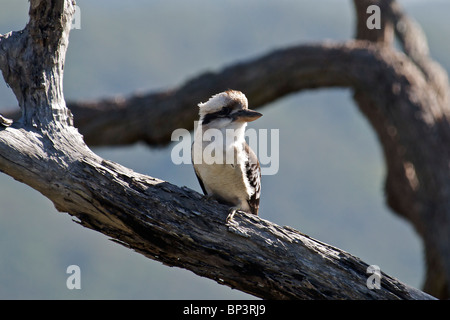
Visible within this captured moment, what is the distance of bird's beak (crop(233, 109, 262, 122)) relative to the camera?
3697mm

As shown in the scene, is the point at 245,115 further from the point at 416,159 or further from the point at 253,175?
the point at 416,159

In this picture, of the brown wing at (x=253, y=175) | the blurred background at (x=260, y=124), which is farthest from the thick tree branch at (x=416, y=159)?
the blurred background at (x=260, y=124)

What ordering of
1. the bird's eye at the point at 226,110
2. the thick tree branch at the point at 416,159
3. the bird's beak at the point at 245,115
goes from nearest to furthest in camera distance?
the bird's beak at the point at 245,115, the bird's eye at the point at 226,110, the thick tree branch at the point at 416,159

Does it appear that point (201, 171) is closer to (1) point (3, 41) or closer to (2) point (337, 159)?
(1) point (3, 41)

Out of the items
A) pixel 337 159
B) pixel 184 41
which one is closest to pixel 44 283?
pixel 337 159

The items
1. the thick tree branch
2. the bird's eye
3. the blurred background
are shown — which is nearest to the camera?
the bird's eye

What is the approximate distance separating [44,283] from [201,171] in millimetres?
36752

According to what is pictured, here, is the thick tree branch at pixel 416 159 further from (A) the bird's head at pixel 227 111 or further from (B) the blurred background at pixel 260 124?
(B) the blurred background at pixel 260 124

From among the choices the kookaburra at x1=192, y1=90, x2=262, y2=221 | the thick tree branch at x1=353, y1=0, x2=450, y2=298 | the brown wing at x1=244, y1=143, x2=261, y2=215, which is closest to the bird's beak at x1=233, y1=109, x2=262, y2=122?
the kookaburra at x1=192, y1=90, x2=262, y2=221

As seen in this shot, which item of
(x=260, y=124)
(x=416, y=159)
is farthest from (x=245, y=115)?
(x=260, y=124)

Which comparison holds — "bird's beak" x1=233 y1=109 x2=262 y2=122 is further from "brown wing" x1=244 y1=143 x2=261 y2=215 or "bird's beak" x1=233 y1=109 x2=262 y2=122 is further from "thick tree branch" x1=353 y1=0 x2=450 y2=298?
"thick tree branch" x1=353 y1=0 x2=450 y2=298

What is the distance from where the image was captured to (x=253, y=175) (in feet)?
12.9

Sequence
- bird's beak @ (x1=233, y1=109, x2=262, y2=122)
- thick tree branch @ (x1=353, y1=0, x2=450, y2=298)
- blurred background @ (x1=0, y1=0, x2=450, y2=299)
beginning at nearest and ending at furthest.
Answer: bird's beak @ (x1=233, y1=109, x2=262, y2=122) < thick tree branch @ (x1=353, y1=0, x2=450, y2=298) < blurred background @ (x1=0, y1=0, x2=450, y2=299)

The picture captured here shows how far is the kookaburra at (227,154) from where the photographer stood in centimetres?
373
